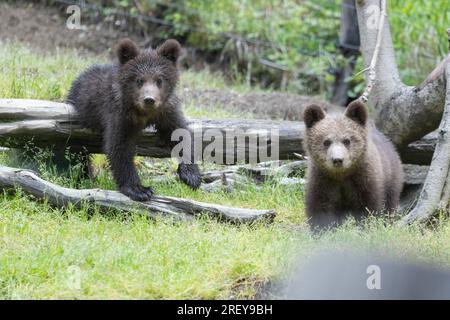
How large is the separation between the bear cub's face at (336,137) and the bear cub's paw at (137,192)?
1512 mm

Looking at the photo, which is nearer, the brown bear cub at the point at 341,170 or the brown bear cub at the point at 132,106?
the brown bear cub at the point at 341,170

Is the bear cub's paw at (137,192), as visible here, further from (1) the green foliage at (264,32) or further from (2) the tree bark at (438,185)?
→ (1) the green foliage at (264,32)

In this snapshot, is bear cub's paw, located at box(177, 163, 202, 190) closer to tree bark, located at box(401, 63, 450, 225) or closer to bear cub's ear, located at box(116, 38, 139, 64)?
bear cub's ear, located at box(116, 38, 139, 64)

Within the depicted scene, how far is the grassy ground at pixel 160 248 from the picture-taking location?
5129 millimetres

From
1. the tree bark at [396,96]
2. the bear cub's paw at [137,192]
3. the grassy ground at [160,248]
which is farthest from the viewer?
the tree bark at [396,96]

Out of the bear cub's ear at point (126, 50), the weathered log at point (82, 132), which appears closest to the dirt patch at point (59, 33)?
the weathered log at point (82, 132)

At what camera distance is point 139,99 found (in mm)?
7355

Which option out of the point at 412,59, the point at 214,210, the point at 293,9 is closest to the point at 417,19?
the point at 412,59

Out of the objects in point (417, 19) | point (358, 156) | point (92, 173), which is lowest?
point (92, 173)

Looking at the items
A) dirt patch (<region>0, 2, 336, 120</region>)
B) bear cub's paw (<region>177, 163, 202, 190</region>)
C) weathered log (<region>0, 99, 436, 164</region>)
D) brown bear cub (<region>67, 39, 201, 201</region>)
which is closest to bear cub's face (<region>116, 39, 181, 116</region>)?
brown bear cub (<region>67, 39, 201, 201</region>)

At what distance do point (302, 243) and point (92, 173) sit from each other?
3.14m

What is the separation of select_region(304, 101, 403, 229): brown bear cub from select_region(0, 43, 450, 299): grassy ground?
0.26 meters

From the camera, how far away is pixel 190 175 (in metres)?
7.73

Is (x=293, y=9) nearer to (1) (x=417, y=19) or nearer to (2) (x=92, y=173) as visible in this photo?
(1) (x=417, y=19)
